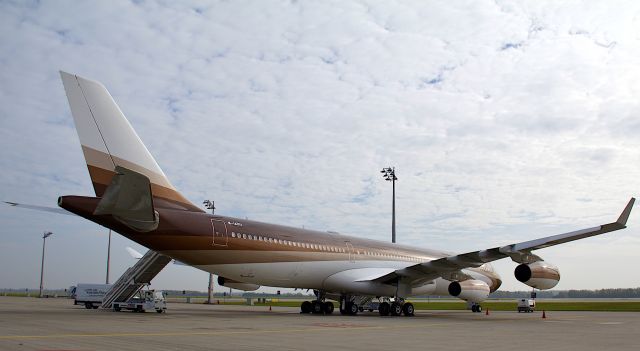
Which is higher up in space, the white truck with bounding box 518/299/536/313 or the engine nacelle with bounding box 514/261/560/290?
the engine nacelle with bounding box 514/261/560/290

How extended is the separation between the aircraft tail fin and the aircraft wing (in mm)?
11665

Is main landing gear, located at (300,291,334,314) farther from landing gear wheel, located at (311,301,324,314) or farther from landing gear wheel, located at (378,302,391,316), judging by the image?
landing gear wheel, located at (378,302,391,316)

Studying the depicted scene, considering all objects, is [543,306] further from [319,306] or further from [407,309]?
[319,306]

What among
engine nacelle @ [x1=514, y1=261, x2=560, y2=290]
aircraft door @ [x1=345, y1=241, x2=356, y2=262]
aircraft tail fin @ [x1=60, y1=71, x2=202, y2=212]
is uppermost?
aircraft tail fin @ [x1=60, y1=71, x2=202, y2=212]

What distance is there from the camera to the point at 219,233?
61.9 feet

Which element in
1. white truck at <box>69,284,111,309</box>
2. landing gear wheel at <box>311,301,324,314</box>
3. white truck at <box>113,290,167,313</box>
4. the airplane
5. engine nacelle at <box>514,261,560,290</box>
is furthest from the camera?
white truck at <box>69,284,111,309</box>

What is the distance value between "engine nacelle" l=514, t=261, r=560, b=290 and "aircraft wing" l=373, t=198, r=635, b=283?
2.83ft

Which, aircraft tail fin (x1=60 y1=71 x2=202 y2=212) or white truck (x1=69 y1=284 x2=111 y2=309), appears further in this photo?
white truck (x1=69 y1=284 x2=111 y2=309)

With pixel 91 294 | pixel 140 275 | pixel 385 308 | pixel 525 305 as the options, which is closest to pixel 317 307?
pixel 385 308

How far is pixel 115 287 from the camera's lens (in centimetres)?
2669

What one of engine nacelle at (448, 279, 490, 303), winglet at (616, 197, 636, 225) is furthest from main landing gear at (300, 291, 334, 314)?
winglet at (616, 197, 636, 225)

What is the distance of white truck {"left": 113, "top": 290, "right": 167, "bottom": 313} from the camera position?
80.1ft

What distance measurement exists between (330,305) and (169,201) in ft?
33.0

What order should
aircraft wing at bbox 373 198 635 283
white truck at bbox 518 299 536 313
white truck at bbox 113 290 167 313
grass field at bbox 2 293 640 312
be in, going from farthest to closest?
Answer: grass field at bbox 2 293 640 312
white truck at bbox 518 299 536 313
white truck at bbox 113 290 167 313
aircraft wing at bbox 373 198 635 283
